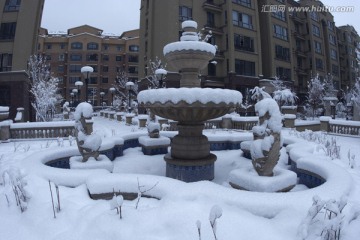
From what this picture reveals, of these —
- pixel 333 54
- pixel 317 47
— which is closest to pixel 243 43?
pixel 317 47

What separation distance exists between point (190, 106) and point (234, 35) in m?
30.1

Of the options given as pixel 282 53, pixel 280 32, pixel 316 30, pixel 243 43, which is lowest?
pixel 243 43

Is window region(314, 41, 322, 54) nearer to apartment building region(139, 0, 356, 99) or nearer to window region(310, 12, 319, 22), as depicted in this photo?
window region(310, 12, 319, 22)

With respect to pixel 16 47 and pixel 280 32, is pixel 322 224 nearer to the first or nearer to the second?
pixel 16 47

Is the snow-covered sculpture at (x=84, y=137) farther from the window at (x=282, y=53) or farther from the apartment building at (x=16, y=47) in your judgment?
the window at (x=282, y=53)

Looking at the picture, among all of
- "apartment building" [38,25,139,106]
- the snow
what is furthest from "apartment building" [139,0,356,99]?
"apartment building" [38,25,139,106]

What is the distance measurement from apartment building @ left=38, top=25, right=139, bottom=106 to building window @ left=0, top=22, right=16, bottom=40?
35146 millimetres

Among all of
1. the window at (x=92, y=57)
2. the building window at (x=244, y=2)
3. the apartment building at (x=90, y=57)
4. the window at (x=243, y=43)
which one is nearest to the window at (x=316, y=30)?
the building window at (x=244, y=2)

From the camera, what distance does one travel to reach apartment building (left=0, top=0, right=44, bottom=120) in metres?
24.3

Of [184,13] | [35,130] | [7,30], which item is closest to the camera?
[35,130]

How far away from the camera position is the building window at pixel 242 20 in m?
32.5

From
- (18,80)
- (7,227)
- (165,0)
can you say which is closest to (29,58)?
(18,80)

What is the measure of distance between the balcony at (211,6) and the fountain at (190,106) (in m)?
27.3

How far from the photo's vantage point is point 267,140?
4.06 meters
